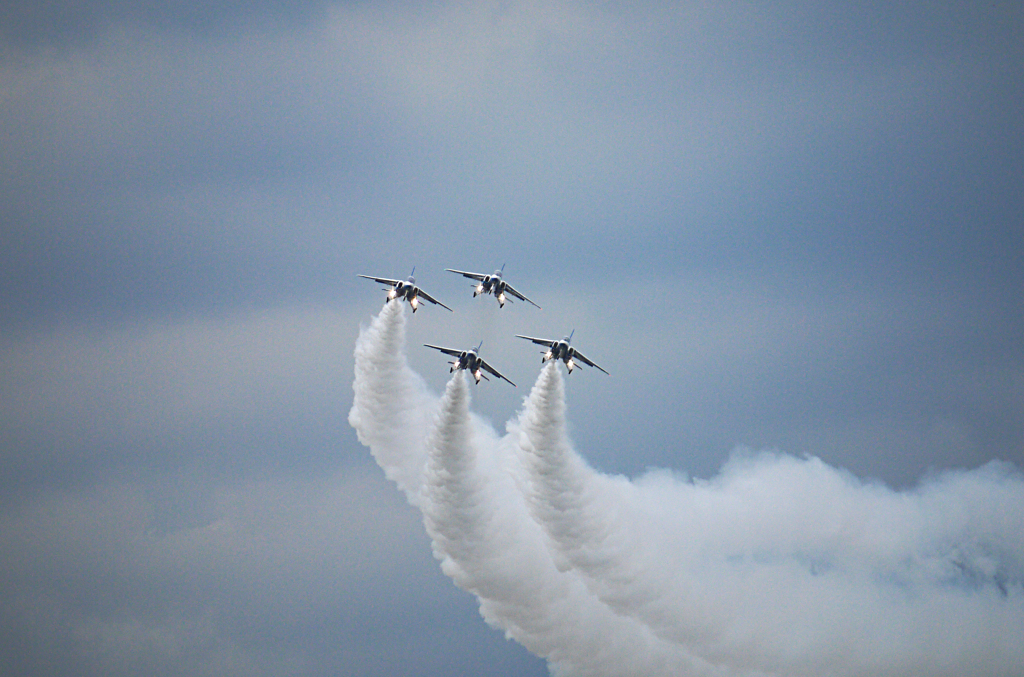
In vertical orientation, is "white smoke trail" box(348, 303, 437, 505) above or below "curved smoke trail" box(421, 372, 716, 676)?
above

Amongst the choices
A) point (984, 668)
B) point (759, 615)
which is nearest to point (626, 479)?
point (759, 615)

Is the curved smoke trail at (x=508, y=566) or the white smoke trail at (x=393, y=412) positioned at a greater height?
the white smoke trail at (x=393, y=412)

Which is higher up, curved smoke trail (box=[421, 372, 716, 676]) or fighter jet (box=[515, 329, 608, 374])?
fighter jet (box=[515, 329, 608, 374])

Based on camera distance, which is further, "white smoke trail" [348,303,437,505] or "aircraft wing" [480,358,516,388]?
"white smoke trail" [348,303,437,505]

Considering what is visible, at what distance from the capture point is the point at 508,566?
232 feet

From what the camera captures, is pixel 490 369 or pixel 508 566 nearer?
pixel 490 369

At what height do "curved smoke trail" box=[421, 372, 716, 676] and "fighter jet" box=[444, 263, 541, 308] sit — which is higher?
"fighter jet" box=[444, 263, 541, 308]

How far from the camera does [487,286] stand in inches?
2670

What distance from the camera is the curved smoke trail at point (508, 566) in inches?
2702

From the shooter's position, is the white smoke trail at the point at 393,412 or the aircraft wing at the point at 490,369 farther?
the white smoke trail at the point at 393,412

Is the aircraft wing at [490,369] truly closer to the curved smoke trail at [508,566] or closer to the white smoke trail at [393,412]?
the curved smoke trail at [508,566]

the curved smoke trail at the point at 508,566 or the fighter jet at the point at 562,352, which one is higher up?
the fighter jet at the point at 562,352

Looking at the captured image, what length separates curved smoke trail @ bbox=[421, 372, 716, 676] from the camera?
225 feet

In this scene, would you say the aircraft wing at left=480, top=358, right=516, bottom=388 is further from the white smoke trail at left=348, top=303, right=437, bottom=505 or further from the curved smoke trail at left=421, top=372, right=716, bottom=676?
the white smoke trail at left=348, top=303, right=437, bottom=505
